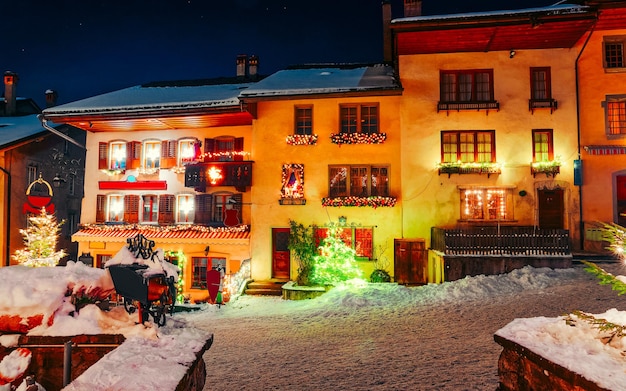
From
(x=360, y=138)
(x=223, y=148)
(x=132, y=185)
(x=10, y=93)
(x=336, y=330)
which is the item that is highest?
(x=10, y=93)

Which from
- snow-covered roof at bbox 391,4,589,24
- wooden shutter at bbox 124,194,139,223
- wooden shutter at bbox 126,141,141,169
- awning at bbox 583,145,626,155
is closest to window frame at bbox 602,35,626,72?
snow-covered roof at bbox 391,4,589,24

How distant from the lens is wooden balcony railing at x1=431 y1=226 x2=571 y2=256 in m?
15.2

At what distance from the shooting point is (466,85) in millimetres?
18016

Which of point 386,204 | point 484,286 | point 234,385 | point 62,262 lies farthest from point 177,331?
point 62,262

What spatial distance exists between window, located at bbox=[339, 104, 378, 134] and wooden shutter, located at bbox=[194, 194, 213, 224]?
750 centimetres

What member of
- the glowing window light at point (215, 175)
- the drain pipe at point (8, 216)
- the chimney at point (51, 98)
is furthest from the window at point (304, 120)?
the chimney at point (51, 98)

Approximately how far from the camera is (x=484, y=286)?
13742 mm

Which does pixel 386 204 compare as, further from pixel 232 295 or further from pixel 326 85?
pixel 232 295

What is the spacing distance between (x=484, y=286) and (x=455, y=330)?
4542 millimetres

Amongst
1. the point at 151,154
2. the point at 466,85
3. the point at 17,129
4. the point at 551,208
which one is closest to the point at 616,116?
the point at 551,208

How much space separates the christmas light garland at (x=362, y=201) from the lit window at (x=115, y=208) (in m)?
11.1

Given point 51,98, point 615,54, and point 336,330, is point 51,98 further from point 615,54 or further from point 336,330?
point 615,54

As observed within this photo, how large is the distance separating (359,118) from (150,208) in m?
11.8

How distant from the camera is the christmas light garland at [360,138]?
18.0 meters
